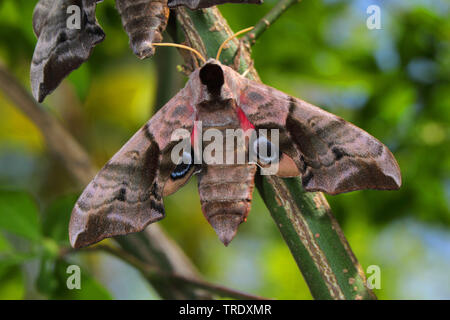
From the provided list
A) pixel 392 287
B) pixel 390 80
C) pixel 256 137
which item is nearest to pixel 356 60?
pixel 390 80

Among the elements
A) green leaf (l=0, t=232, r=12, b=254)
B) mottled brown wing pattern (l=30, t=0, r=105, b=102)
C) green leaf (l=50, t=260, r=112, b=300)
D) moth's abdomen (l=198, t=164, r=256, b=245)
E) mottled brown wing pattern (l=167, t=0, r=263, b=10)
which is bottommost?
green leaf (l=50, t=260, r=112, b=300)

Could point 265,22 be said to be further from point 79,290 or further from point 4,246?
point 4,246

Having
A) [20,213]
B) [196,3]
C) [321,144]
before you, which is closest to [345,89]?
[321,144]

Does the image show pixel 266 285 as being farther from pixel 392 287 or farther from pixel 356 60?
pixel 356 60

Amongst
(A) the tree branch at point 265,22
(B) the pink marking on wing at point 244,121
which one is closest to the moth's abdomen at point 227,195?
(B) the pink marking on wing at point 244,121

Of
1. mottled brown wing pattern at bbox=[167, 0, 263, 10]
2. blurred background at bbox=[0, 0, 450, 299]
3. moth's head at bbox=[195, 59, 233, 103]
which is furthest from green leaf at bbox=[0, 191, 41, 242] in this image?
mottled brown wing pattern at bbox=[167, 0, 263, 10]

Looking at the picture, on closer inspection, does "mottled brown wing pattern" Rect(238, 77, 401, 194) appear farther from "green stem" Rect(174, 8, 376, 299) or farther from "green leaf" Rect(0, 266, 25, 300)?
"green leaf" Rect(0, 266, 25, 300)
